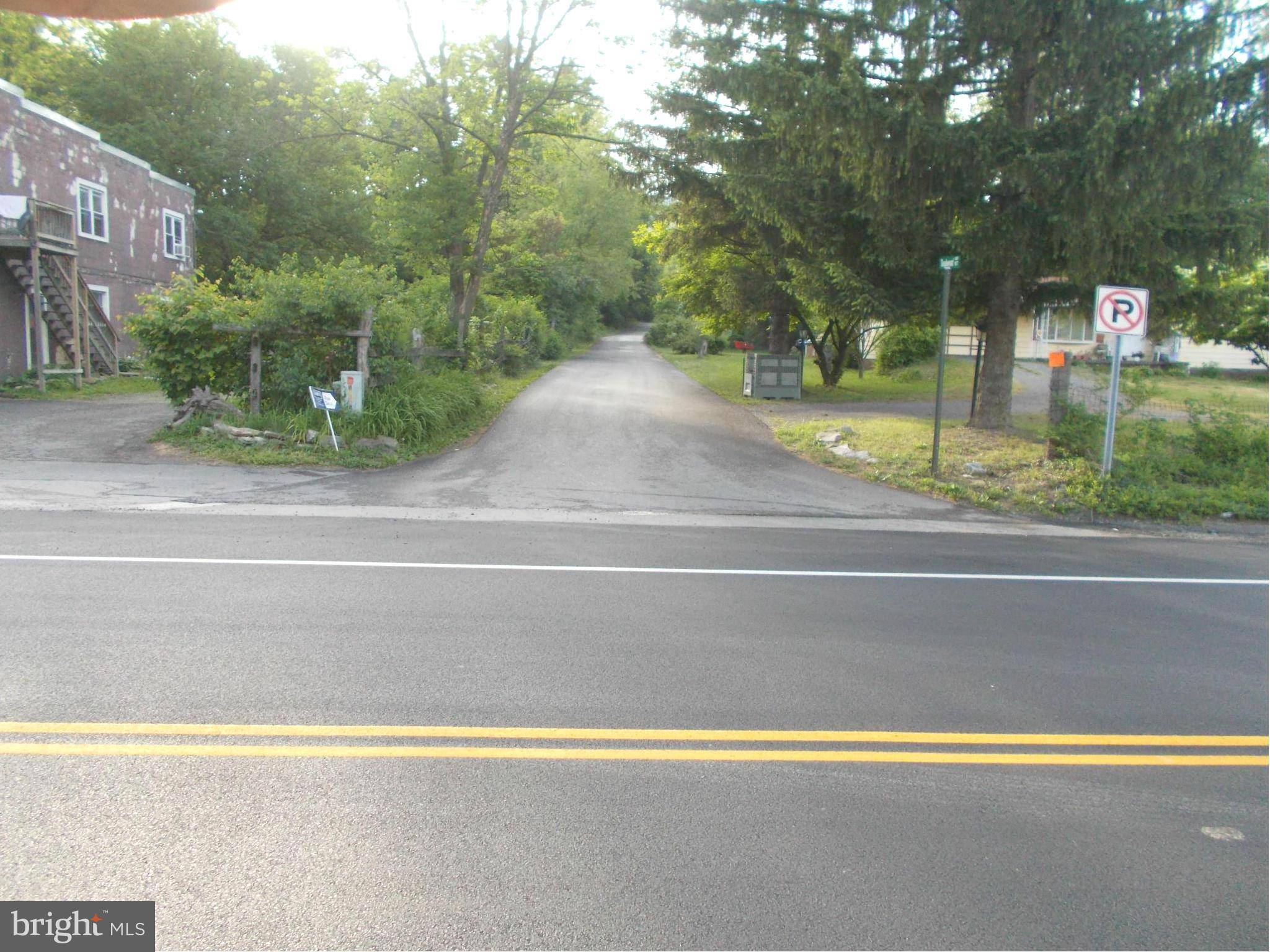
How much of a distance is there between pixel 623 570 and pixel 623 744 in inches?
157

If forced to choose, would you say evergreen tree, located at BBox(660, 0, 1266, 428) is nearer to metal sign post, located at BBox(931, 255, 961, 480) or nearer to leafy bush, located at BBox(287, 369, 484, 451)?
metal sign post, located at BBox(931, 255, 961, 480)

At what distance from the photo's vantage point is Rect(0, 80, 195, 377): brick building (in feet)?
74.7

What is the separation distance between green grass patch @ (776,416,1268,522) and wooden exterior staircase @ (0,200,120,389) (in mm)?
18484

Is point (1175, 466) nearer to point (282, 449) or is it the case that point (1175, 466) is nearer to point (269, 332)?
point (282, 449)

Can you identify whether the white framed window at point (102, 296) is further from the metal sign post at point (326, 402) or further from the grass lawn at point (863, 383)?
the grass lawn at point (863, 383)

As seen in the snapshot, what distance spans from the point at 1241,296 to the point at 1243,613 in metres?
12.0

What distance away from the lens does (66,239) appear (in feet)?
77.8

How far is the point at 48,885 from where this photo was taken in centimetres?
329

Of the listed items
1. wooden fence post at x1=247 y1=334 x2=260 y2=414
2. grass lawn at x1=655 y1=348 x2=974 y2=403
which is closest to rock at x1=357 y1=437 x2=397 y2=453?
wooden fence post at x1=247 y1=334 x2=260 y2=414

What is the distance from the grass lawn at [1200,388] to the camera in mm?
15981

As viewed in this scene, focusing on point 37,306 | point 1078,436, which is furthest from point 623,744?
point 37,306

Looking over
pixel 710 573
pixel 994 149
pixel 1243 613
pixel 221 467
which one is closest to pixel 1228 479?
pixel 994 149

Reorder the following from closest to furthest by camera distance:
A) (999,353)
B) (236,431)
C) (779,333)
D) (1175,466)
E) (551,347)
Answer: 1. (1175,466)
2. (236,431)
3. (999,353)
4. (779,333)
5. (551,347)

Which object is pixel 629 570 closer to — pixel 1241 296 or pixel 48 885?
pixel 48 885
